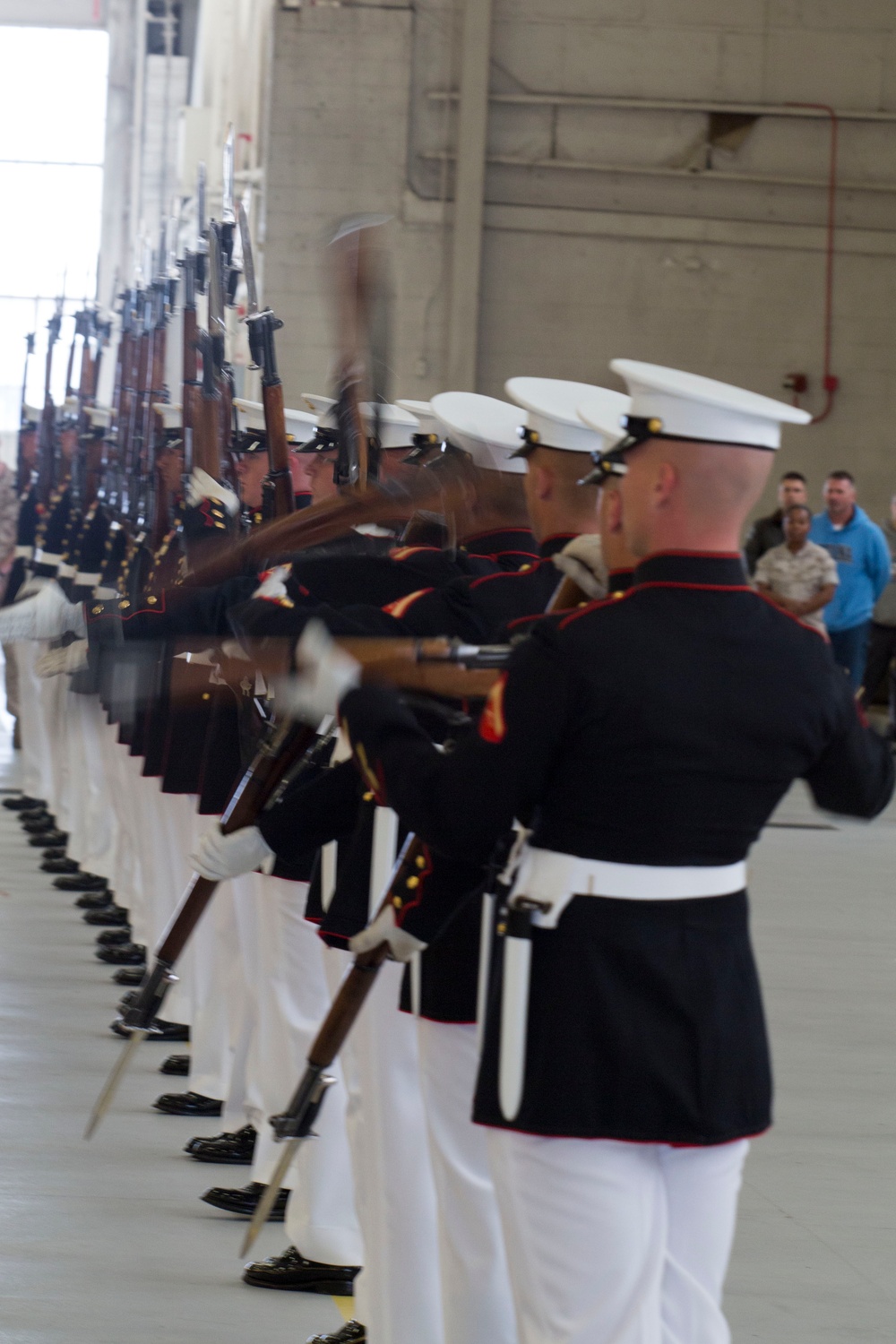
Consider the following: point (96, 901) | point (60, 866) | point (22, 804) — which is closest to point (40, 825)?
point (22, 804)

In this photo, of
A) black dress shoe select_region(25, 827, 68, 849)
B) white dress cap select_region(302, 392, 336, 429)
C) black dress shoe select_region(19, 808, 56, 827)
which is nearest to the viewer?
white dress cap select_region(302, 392, 336, 429)

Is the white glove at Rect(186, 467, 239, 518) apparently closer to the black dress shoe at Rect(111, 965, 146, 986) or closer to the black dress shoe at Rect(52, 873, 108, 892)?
the black dress shoe at Rect(111, 965, 146, 986)

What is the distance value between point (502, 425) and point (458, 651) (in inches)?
33.0

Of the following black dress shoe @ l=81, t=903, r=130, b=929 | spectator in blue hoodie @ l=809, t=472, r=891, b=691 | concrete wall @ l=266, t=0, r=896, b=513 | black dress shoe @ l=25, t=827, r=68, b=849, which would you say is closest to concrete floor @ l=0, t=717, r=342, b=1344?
black dress shoe @ l=81, t=903, r=130, b=929

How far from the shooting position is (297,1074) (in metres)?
3.30

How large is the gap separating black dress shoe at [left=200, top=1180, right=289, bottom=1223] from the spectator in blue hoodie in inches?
286

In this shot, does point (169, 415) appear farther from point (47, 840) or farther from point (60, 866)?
point (47, 840)

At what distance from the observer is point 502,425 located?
2.84 meters

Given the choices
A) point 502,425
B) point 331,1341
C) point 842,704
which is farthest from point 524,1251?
point 502,425

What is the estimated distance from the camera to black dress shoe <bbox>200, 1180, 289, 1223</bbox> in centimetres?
341

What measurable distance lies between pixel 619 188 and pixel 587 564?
10.2 metres

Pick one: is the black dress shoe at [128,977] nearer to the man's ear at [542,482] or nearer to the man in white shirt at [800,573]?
the man's ear at [542,482]

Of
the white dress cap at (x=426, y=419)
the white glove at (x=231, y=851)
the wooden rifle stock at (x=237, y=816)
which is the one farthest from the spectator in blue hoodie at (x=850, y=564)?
the white glove at (x=231, y=851)

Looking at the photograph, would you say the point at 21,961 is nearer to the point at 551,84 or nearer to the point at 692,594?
the point at 692,594
